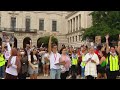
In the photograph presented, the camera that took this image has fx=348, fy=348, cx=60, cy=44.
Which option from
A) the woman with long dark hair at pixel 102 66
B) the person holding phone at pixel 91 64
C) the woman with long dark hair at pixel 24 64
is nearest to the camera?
the person holding phone at pixel 91 64

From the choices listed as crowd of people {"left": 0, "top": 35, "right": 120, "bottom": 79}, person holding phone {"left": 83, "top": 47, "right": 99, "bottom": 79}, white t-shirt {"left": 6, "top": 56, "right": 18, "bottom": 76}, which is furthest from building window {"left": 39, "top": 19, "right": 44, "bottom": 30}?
white t-shirt {"left": 6, "top": 56, "right": 18, "bottom": 76}

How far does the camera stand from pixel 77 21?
6769 centimetres

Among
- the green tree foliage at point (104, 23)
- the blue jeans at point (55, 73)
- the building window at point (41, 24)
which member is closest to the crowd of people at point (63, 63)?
the blue jeans at point (55, 73)

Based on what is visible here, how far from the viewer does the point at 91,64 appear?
11453mm

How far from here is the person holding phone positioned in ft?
37.2

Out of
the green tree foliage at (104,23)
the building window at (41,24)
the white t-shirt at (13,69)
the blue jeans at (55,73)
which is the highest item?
→ the building window at (41,24)

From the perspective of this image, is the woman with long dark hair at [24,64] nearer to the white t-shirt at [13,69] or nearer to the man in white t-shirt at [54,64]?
the man in white t-shirt at [54,64]

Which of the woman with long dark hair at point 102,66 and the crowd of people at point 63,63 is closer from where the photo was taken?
the crowd of people at point 63,63

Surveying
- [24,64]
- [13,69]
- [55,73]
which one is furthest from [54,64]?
[24,64]

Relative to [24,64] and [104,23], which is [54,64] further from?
[104,23]

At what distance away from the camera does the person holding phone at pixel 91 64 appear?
37.2ft

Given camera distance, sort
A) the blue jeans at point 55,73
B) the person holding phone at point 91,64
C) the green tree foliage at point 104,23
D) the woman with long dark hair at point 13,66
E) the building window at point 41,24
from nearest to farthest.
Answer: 1. the woman with long dark hair at point 13,66
2. the blue jeans at point 55,73
3. the person holding phone at point 91,64
4. the green tree foliage at point 104,23
5. the building window at point 41,24
